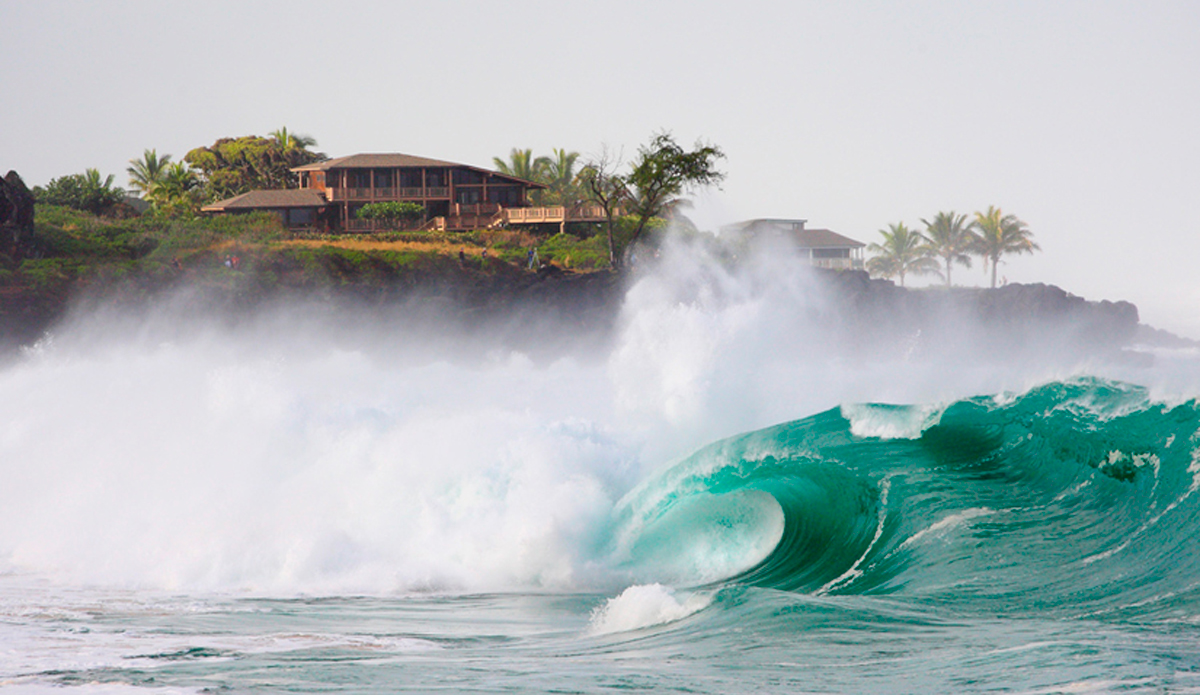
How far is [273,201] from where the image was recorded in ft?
203

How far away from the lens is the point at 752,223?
58.4 m

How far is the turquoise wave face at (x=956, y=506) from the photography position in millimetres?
8875

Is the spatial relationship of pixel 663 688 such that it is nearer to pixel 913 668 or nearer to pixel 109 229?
pixel 913 668

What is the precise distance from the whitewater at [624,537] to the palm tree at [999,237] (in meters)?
64.4

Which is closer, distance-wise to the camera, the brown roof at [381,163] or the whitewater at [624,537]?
the whitewater at [624,537]

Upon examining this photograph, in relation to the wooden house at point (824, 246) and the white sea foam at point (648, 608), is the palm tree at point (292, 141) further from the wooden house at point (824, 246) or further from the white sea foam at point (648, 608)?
the white sea foam at point (648, 608)

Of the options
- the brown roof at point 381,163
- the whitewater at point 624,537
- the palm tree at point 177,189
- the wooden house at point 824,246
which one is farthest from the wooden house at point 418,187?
the whitewater at point 624,537

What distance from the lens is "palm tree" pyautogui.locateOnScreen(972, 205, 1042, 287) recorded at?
79250 millimetres

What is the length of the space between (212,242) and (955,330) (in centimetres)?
4150

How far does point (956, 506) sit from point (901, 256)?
274 feet

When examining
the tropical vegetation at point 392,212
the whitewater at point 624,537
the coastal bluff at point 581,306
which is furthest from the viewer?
the tropical vegetation at point 392,212

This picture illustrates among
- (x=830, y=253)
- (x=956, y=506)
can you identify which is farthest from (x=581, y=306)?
(x=830, y=253)

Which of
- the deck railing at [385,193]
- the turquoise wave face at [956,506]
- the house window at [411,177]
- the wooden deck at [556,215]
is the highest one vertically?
the house window at [411,177]

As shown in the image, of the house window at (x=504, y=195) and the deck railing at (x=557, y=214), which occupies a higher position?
the house window at (x=504, y=195)
